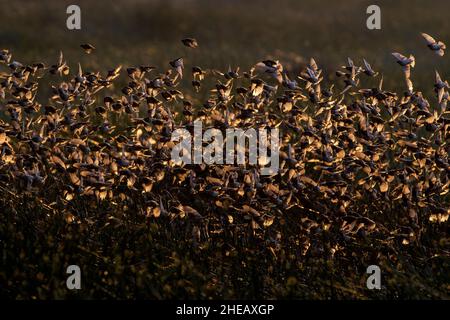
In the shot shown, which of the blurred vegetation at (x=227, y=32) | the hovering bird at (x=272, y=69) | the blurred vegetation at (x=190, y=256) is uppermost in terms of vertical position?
the blurred vegetation at (x=227, y=32)

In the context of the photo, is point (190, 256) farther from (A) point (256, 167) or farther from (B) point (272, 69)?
(B) point (272, 69)

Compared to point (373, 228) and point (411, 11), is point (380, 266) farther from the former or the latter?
point (411, 11)

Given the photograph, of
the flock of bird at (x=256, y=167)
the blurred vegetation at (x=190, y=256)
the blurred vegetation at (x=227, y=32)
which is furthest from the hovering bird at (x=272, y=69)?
the blurred vegetation at (x=227, y=32)

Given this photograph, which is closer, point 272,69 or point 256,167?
point 272,69

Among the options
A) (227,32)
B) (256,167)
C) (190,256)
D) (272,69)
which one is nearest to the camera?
(272,69)

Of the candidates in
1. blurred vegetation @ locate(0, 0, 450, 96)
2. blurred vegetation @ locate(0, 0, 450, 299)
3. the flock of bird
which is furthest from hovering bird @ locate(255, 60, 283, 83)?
blurred vegetation @ locate(0, 0, 450, 96)

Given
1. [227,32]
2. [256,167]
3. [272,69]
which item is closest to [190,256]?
[256,167]

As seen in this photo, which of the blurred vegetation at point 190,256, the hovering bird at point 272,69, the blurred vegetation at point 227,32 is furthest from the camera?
the blurred vegetation at point 227,32

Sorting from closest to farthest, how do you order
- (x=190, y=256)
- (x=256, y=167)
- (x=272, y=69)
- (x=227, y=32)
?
(x=272, y=69)
(x=256, y=167)
(x=190, y=256)
(x=227, y=32)

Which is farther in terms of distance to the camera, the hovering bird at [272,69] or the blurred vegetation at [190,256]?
the hovering bird at [272,69]

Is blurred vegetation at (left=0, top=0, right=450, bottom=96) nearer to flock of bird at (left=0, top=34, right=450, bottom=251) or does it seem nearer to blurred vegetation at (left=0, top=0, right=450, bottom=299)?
blurred vegetation at (left=0, top=0, right=450, bottom=299)

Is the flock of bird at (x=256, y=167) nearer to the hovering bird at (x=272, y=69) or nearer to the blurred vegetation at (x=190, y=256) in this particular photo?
the hovering bird at (x=272, y=69)

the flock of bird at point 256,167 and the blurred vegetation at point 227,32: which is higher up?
the blurred vegetation at point 227,32
